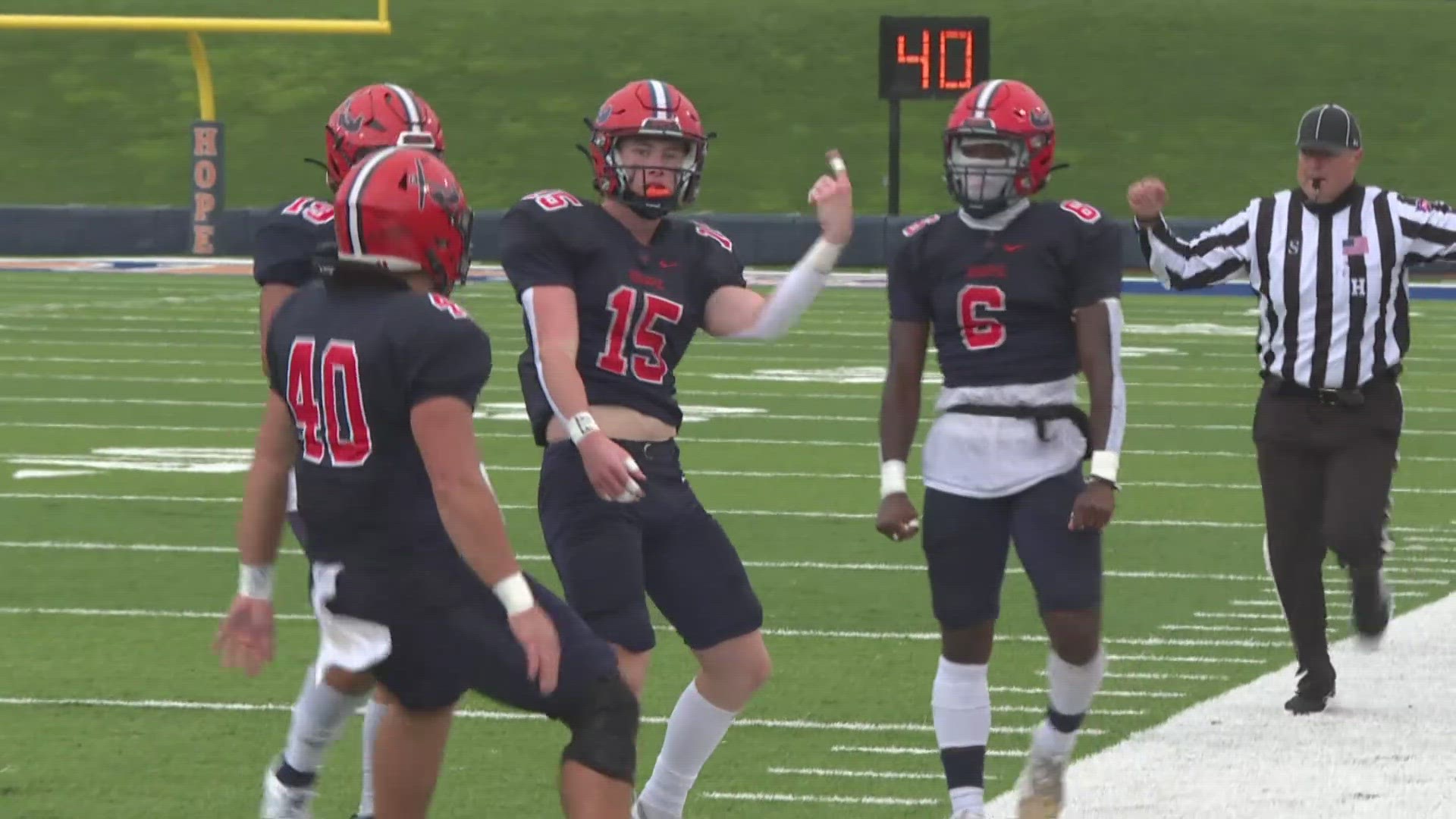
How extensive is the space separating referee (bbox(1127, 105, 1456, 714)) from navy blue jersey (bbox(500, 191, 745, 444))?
6.85 ft

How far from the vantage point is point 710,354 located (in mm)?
20562

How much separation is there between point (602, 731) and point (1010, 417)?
1.68 metres

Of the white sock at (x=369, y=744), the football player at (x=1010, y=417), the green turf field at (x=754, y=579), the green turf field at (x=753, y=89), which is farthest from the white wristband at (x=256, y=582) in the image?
the green turf field at (x=753, y=89)

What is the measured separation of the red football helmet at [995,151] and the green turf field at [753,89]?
31.0 m

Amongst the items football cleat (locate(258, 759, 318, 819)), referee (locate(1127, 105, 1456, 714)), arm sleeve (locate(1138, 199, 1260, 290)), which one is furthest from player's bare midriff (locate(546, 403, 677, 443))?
arm sleeve (locate(1138, 199, 1260, 290))

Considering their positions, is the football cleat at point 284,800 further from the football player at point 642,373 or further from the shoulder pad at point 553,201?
the shoulder pad at point 553,201

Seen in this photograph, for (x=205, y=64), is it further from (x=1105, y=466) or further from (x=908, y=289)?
(x=1105, y=466)

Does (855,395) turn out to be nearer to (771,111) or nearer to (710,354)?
(710,354)

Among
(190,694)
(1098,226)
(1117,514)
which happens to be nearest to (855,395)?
(1117,514)

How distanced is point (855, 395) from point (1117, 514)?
5.57m

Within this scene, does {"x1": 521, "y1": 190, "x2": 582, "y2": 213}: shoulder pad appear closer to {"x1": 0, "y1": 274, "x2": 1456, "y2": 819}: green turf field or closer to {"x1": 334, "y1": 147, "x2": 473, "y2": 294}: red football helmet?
{"x1": 334, "y1": 147, "x2": 473, "y2": 294}: red football helmet

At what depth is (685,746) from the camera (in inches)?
233

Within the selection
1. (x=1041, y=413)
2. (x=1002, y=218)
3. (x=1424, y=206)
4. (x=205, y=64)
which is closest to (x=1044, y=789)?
(x=1041, y=413)

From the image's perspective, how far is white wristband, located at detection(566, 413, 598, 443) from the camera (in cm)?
566
